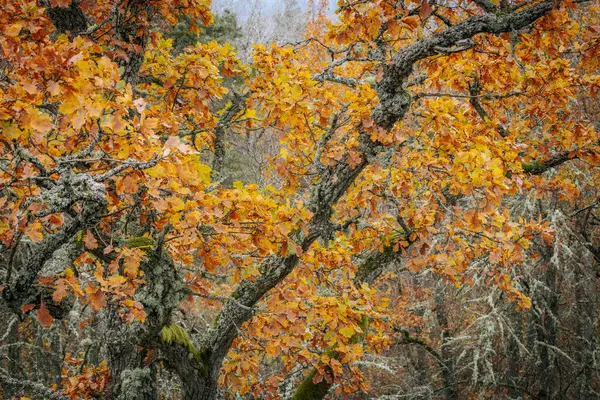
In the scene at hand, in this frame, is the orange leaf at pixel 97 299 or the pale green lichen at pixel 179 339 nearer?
the orange leaf at pixel 97 299

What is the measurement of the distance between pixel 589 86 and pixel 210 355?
12.8 feet

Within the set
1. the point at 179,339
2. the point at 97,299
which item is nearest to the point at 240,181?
the point at 97,299

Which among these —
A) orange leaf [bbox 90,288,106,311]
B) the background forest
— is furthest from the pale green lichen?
orange leaf [bbox 90,288,106,311]

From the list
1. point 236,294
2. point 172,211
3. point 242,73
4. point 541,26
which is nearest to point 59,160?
point 172,211

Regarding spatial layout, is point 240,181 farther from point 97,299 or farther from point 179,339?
point 179,339

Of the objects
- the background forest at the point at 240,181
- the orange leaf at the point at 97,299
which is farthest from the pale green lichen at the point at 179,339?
the orange leaf at the point at 97,299

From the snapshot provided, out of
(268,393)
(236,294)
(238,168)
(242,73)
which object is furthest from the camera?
(238,168)

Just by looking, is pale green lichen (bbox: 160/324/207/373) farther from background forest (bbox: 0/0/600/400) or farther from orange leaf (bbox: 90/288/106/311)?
orange leaf (bbox: 90/288/106/311)

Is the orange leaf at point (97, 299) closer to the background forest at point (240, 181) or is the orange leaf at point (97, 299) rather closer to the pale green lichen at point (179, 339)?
the background forest at point (240, 181)

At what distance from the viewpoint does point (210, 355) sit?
12.3 ft

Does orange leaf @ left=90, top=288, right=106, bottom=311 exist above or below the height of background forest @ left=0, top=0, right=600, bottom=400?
below

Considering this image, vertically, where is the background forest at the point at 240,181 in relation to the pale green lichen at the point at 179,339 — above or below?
above

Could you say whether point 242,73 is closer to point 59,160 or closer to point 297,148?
point 297,148

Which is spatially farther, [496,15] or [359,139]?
[359,139]
